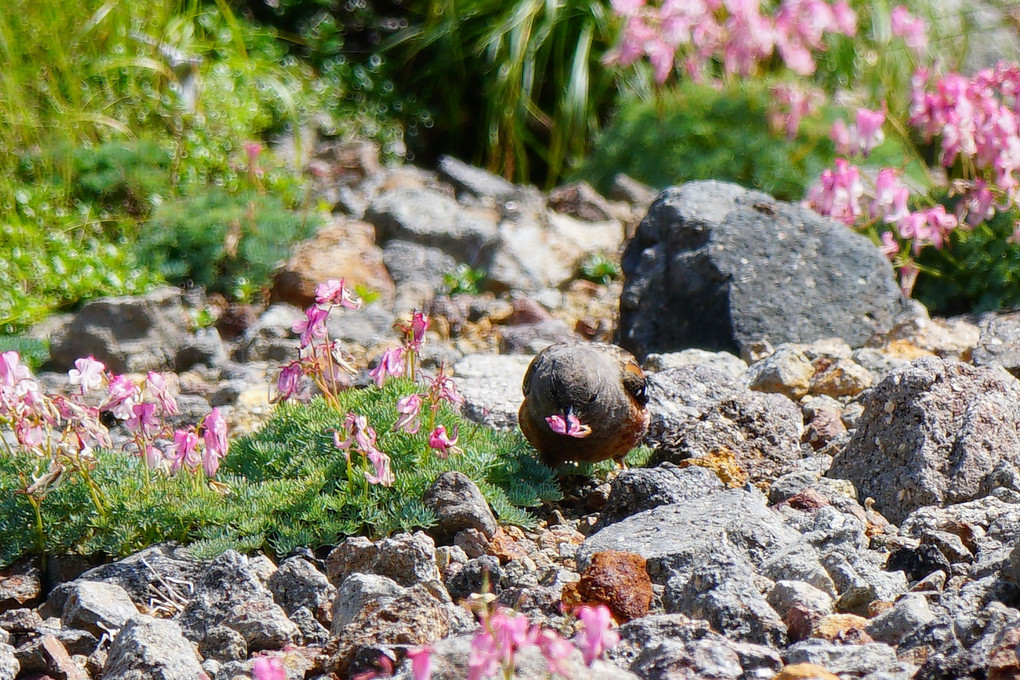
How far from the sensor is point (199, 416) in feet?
15.3

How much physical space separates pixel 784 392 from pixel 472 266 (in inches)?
91.8

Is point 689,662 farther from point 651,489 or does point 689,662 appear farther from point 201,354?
point 201,354

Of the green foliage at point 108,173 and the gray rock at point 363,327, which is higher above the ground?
the green foliage at point 108,173

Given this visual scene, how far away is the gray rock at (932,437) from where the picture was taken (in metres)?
3.53

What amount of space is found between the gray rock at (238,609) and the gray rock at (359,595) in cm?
12

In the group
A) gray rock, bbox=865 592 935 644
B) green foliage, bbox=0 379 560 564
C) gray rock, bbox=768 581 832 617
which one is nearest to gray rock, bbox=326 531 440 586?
green foliage, bbox=0 379 560 564

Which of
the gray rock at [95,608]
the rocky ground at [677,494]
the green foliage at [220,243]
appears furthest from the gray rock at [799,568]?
the green foliage at [220,243]

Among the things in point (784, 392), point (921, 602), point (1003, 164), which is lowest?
point (784, 392)

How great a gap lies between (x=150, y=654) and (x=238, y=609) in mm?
330

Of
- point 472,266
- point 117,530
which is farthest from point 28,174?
point 117,530

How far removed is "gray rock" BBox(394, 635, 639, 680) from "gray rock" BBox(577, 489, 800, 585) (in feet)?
1.81

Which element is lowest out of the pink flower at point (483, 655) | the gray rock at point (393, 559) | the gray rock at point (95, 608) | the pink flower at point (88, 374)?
the gray rock at point (95, 608)

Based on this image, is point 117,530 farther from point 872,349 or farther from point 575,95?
point 575,95

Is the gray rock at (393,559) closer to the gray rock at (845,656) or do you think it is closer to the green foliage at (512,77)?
the gray rock at (845,656)
